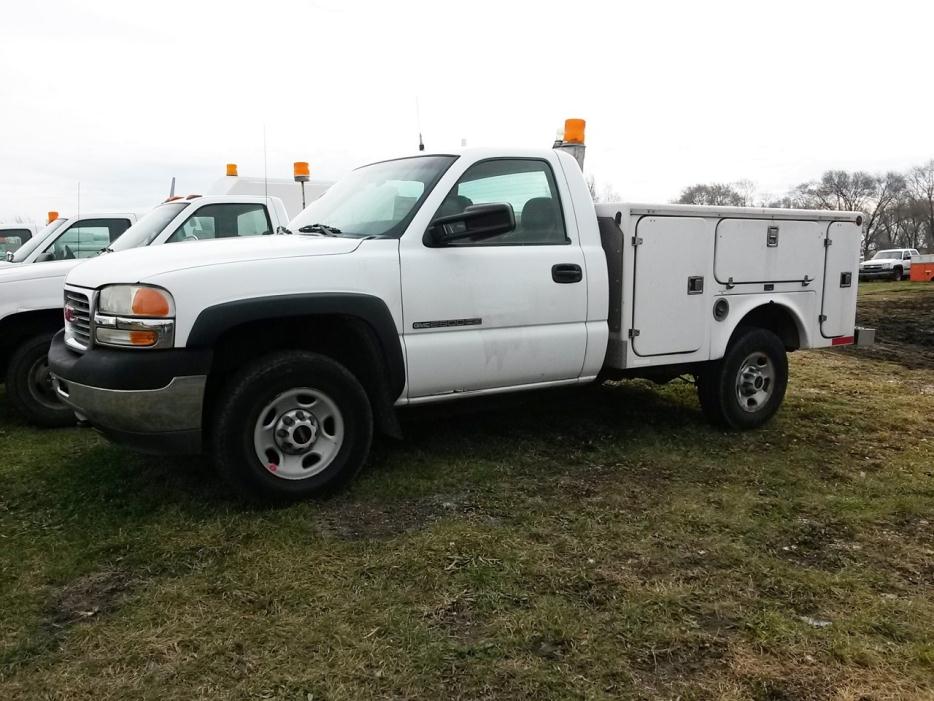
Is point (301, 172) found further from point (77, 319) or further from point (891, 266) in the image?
point (891, 266)

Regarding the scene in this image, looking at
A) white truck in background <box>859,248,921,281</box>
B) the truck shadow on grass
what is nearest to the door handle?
the truck shadow on grass

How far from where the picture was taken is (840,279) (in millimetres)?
5879

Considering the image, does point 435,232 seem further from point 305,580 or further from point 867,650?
point 867,650

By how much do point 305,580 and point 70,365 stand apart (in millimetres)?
1727

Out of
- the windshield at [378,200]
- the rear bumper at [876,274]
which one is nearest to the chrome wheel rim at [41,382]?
the windshield at [378,200]

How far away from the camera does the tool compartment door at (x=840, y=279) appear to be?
19.0ft

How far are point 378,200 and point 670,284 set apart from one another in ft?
6.55

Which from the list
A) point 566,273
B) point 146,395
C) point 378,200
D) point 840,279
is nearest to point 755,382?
point 840,279

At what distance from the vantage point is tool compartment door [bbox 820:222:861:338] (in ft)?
19.0

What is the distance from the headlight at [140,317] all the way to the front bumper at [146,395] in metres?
0.06

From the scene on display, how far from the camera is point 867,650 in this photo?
2725mm

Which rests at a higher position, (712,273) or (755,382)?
(712,273)

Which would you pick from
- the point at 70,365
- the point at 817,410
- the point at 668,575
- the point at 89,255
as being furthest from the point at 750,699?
the point at 89,255

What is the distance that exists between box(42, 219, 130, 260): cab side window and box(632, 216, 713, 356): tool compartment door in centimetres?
571
